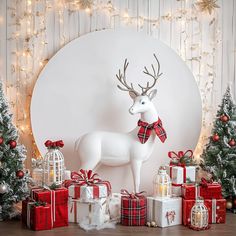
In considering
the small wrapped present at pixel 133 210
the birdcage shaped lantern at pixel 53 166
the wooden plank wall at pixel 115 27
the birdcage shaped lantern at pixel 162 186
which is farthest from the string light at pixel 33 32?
the birdcage shaped lantern at pixel 162 186

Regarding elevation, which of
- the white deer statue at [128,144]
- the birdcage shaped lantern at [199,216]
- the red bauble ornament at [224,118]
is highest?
the red bauble ornament at [224,118]

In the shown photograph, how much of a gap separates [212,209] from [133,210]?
1.68 ft

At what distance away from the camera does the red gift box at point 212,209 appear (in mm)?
2779

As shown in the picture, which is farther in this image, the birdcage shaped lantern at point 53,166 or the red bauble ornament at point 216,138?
the red bauble ornament at point 216,138

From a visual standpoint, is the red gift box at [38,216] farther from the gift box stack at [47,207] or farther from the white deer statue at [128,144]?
the white deer statue at [128,144]

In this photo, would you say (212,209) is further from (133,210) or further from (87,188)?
(87,188)

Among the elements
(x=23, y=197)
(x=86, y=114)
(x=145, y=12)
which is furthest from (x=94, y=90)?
(x=23, y=197)

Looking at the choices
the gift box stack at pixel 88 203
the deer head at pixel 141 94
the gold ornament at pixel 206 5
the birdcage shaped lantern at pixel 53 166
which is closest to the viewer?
the gift box stack at pixel 88 203

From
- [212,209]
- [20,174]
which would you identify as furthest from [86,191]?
[212,209]

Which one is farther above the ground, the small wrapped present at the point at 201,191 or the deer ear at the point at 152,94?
the deer ear at the point at 152,94

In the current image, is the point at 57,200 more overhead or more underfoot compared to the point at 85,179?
more underfoot

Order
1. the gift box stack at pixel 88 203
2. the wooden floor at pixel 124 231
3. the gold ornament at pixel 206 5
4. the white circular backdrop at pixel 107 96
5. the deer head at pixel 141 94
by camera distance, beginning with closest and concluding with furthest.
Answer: the wooden floor at pixel 124 231
the gift box stack at pixel 88 203
the deer head at pixel 141 94
the white circular backdrop at pixel 107 96
the gold ornament at pixel 206 5

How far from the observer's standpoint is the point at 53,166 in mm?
2844

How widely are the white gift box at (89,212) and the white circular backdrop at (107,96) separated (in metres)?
0.59
